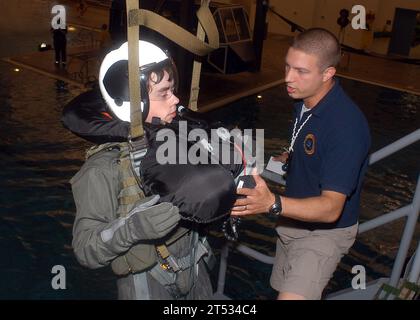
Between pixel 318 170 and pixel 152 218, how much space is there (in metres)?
1.41

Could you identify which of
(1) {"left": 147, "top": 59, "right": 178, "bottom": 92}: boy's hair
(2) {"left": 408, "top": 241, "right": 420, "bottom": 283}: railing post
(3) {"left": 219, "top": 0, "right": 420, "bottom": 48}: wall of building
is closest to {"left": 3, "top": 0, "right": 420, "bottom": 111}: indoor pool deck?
(3) {"left": 219, "top": 0, "right": 420, "bottom": 48}: wall of building

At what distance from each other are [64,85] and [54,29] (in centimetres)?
190

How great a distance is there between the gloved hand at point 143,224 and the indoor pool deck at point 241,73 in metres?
10.0

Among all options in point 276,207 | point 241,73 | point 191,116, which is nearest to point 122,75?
point 191,116

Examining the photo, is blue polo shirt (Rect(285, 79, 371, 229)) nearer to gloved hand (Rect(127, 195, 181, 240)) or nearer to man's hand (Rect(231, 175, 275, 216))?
man's hand (Rect(231, 175, 275, 216))

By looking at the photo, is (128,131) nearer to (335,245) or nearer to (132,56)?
(132,56)

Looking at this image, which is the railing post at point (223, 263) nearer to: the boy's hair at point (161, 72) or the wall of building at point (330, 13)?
the boy's hair at point (161, 72)

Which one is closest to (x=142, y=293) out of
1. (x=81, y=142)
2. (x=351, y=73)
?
(x=81, y=142)

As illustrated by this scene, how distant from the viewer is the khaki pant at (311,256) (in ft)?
9.72

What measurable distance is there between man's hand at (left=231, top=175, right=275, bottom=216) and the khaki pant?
0.72 metres

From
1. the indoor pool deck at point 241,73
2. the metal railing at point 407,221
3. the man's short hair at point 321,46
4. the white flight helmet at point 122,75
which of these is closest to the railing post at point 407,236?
the metal railing at point 407,221

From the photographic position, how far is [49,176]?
8000 millimetres

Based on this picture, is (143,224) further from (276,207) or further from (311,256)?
(311,256)

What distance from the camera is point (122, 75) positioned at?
2340mm
